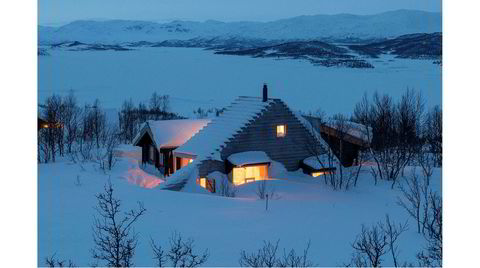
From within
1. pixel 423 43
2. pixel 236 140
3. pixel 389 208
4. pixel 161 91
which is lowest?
pixel 389 208

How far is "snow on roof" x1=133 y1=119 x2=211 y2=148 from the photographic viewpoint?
96.4ft

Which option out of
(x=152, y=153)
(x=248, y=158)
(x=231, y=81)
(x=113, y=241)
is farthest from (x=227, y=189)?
(x=231, y=81)

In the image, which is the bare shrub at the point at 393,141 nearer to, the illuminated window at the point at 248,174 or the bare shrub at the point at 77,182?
the illuminated window at the point at 248,174

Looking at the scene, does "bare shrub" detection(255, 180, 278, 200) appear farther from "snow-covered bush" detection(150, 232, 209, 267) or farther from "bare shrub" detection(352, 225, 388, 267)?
"snow-covered bush" detection(150, 232, 209, 267)

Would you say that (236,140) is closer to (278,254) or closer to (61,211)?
(61,211)

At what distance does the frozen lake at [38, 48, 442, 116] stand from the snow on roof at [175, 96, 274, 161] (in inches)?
1003

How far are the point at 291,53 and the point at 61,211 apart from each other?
10046 centimetres

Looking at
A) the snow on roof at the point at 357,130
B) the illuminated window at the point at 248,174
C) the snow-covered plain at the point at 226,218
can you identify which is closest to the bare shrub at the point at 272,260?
the snow-covered plain at the point at 226,218

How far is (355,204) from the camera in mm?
19969

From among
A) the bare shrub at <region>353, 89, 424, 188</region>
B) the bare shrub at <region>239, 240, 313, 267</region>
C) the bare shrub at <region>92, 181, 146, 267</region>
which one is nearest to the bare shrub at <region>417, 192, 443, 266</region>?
the bare shrub at <region>239, 240, 313, 267</region>

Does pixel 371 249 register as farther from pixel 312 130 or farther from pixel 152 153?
pixel 152 153

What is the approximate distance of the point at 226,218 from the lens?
15.3 m

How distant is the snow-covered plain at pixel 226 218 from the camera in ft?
38.3
